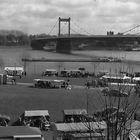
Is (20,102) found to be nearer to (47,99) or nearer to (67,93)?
(47,99)

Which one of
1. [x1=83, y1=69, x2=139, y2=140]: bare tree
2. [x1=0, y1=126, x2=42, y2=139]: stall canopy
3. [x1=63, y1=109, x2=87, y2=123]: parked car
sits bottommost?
[x1=63, y1=109, x2=87, y2=123]: parked car

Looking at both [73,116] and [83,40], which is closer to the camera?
[73,116]

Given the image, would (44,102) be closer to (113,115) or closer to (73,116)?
(73,116)

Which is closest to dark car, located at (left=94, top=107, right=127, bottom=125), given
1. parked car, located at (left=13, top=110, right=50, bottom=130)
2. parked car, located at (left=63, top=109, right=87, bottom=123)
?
parked car, located at (left=63, top=109, right=87, bottom=123)

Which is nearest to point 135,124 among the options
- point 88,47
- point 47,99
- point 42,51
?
point 47,99

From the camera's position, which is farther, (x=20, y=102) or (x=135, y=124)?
(x=20, y=102)

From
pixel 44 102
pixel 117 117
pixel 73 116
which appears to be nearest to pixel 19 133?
pixel 117 117

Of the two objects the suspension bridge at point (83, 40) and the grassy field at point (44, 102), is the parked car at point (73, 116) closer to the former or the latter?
the grassy field at point (44, 102)

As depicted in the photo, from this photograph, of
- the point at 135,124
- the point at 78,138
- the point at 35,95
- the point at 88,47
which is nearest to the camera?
the point at 78,138

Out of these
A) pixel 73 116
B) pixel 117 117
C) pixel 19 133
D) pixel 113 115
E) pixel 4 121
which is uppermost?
pixel 117 117

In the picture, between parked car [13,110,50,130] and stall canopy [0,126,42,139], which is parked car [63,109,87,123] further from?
stall canopy [0,126,42,139]

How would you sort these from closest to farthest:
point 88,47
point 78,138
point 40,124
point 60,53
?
1. point 78,138
2. point 40,124
3. point 60,53
4. point 88,47
